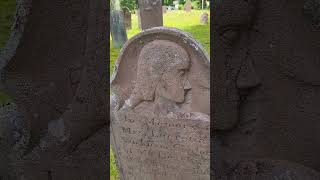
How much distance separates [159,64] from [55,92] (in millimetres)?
1348

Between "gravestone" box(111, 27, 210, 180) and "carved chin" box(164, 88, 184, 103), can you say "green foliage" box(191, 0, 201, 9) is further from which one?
"carved chin" box(164, 88, 184, 103)

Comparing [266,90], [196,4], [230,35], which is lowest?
[266,90]

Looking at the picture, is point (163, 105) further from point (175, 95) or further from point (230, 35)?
point (230, 35)

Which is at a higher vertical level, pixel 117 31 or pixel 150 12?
pixel 150 12

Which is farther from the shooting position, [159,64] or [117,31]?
[117,31]

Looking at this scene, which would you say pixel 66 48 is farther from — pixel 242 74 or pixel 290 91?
pixel 290 91

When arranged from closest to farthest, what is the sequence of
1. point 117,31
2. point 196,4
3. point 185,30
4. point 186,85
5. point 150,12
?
1. point 186,85
2. point 150,12
3. point 117,31
4. point 185,30
5. point 196,4

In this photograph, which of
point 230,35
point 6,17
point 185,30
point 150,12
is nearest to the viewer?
point 230,35

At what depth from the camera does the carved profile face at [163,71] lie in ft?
8.77

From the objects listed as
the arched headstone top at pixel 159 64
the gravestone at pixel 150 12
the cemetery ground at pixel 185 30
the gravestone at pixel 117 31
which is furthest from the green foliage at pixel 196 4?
the arched headstone top at pixel 159 64

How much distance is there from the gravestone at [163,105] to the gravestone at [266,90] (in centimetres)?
134

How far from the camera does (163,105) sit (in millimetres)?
2742

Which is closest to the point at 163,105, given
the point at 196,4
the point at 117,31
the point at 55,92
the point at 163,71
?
the point at 163,71

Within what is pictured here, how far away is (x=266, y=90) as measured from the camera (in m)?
1.25
